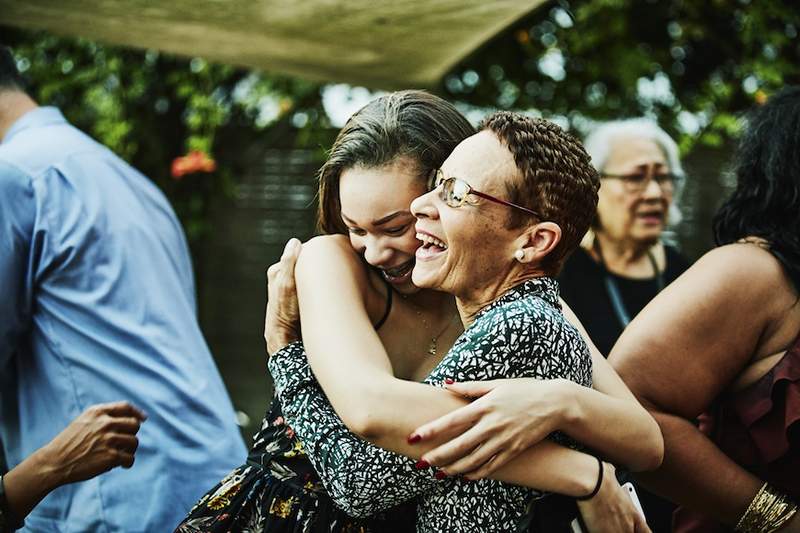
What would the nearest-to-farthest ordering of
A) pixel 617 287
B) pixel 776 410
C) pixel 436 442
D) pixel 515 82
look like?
pixel 436 442 < pixel 776 410 < pixel 617 287 < pixel 515 82

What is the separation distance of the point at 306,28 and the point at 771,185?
5.84ft

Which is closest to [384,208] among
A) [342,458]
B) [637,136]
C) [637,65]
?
[342,458]

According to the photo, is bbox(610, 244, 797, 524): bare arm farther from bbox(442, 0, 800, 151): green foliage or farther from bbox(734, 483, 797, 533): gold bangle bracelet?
bbox(442, 0, 800, 151): green foliage

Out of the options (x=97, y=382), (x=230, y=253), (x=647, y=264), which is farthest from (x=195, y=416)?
(x=230, y=253)

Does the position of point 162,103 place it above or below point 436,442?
above

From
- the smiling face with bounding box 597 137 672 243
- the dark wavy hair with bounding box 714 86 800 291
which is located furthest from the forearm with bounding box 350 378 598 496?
the smiling face with bounding box 597 137 672 243

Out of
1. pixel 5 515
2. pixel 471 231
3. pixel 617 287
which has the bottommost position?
pixel 5 515

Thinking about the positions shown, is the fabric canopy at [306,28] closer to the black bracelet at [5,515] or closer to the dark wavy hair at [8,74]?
the dark wavy hair at [8,74]

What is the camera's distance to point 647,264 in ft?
13.5

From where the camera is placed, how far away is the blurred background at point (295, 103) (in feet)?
18.3

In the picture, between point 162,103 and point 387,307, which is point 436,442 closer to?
point 387,307

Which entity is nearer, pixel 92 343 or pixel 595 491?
pixel 595 491

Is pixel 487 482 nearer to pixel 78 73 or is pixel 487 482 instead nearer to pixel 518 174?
pixel 518 174

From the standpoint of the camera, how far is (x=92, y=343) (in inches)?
105
